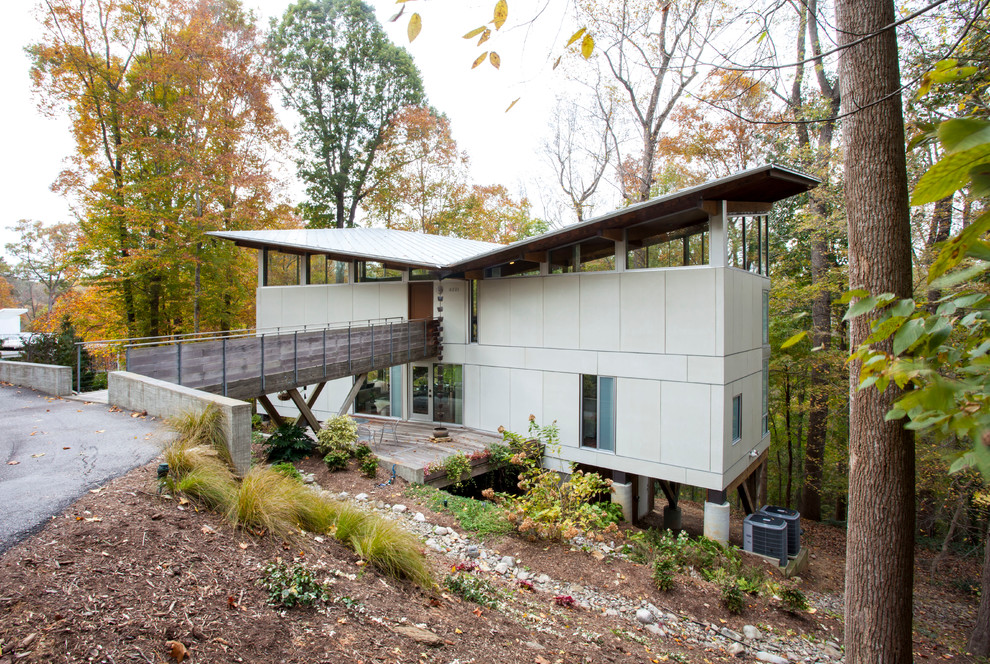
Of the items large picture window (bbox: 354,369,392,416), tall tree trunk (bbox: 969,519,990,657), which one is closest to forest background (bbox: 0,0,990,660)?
tall tree trunk (bbox: 969,519,990,657)

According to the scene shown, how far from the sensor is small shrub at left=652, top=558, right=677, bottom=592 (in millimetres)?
6188

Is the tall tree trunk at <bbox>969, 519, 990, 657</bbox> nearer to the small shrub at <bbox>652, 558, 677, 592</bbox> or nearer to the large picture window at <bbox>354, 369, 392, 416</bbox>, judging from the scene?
the small shrub at <bbox>652, 558, 677, 592</bbox>

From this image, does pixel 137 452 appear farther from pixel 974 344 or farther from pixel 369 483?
pixel 974 344

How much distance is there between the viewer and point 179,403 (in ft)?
20.8

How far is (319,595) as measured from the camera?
353 centimetres

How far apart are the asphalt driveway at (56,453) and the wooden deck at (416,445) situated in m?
4.37

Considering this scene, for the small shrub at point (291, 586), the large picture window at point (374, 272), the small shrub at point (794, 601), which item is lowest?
the small shrub at point (794, 601)

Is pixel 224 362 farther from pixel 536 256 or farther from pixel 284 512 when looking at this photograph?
pixel 536 256

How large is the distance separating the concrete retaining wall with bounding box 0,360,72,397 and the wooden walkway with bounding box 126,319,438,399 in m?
2.99

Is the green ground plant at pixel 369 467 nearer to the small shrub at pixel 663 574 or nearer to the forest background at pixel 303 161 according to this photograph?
the small shrub at pixel 663 574

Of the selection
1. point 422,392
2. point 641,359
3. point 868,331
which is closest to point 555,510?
point 641,359

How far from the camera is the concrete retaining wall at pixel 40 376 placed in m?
9.01

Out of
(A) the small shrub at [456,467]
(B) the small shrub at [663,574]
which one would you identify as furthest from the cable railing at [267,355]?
(B) the small shrub at [663,574]

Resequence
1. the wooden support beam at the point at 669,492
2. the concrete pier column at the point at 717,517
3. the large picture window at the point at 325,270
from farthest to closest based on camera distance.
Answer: the large picture window at the point at 325,270
the wooden support beam at the point at 669,492
the concrete pier column at the point at 717,517
